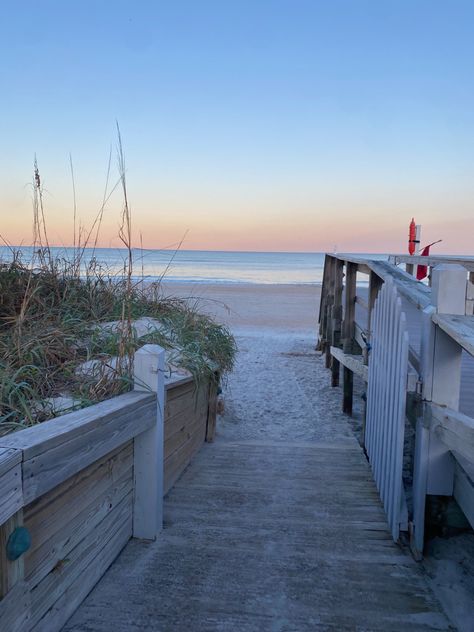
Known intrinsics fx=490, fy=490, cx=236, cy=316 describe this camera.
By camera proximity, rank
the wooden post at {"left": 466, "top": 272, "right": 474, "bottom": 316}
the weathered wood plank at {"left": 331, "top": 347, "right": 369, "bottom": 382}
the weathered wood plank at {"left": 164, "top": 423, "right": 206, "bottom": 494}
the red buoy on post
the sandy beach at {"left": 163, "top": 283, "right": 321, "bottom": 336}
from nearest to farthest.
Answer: the wooden post at {"left": 466, "top": 272, "right": 474, "bottom": 316}
the weathered wood plank at {"left": 164, "top": 423, "right": 206, "bottom": 494}
the weathered wood plank at {"left": 331, "top": 347, "right": 369, "bottom": 382}
the red buoy on post
the sandy beach at {"left": 163, "top": 283, "right": 321, "bottom": 336}

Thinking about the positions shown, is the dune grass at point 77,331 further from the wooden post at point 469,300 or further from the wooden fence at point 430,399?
the wooden post at point 469,300

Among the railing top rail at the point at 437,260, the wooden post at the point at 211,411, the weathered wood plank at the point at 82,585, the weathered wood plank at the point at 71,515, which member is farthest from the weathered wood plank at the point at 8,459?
the railing top rail at the point at 437,260

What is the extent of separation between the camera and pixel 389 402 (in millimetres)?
2764

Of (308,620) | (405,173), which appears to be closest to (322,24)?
(308,620)

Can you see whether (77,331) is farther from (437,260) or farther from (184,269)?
(184,269)

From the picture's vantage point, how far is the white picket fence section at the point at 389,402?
2.43 m

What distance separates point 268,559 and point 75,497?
3.33 ft

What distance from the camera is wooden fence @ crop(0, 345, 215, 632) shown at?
131 cm

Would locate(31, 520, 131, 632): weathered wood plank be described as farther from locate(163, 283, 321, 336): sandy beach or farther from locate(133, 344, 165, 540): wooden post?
locate(163, 283, 321, 336): sandy beach

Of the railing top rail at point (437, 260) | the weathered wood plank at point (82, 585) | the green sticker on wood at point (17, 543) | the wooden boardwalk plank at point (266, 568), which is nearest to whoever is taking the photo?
the green sticker on wood at point (17, 543)

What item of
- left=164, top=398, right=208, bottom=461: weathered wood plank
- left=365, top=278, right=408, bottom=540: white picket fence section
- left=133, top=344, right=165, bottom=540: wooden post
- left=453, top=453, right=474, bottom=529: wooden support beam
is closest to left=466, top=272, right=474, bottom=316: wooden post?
left=365, top=278, right=408, bottom=540: white picket fence section

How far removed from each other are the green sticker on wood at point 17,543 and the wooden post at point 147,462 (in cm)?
100

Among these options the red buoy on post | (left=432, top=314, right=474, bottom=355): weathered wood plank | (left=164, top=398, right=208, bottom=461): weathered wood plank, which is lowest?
(left=164, top=398, right=208, bottom=461): weathered wood plank

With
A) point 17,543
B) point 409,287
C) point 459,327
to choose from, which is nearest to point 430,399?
point 459,327
